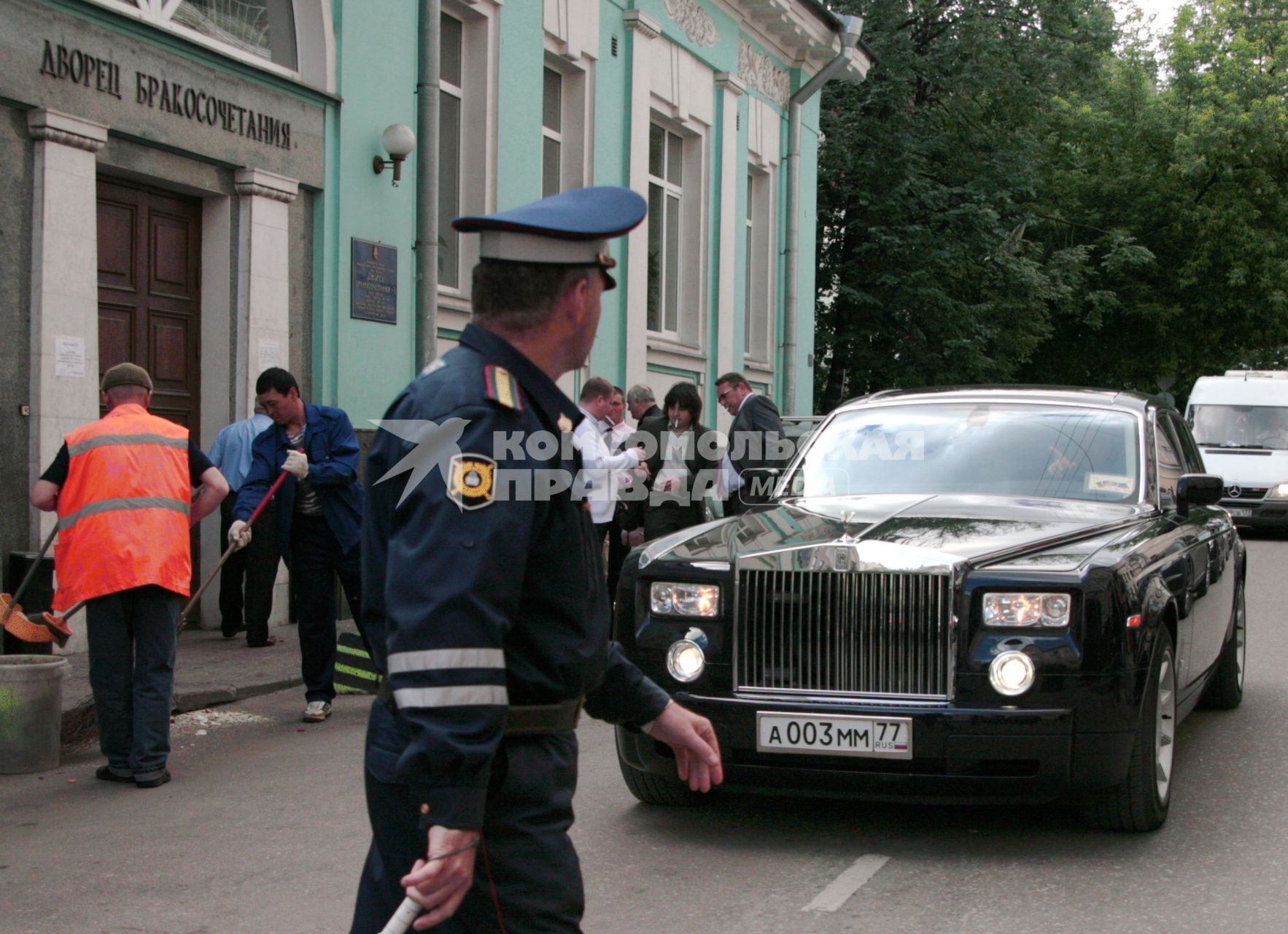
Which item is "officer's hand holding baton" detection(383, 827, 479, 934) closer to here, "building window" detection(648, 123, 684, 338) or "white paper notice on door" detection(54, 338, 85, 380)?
"white paper notice on door" detection(54, 338, 85, 380)

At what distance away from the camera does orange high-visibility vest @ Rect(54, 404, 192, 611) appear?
644cm

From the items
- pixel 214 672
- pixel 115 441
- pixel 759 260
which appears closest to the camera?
pixel 115 441

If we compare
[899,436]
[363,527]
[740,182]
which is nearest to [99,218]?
[899,436]

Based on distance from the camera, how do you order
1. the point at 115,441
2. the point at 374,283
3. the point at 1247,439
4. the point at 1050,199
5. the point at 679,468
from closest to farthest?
the point at 115,441 → the point at 679,468 → the point at 374,283 → the point at 1247,439 → the point at 1050,199

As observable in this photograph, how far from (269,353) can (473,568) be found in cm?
933

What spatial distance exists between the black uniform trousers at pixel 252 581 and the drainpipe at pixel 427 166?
211cm

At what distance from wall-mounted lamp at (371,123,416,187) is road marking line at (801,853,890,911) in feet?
27.5

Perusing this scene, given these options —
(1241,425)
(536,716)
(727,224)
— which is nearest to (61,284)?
(536,716)

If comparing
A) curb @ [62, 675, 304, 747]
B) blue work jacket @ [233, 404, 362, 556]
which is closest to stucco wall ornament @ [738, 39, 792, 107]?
curb @ [62, 675, 304, 747]

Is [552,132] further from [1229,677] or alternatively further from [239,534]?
[1229,677]

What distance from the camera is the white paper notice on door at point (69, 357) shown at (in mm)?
9336

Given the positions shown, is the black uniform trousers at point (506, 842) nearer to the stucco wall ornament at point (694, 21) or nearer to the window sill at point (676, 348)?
the window sill at point (676, 348)

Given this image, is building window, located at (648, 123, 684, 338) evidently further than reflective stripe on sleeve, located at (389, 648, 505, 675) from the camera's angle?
Yes

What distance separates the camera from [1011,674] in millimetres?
5129
